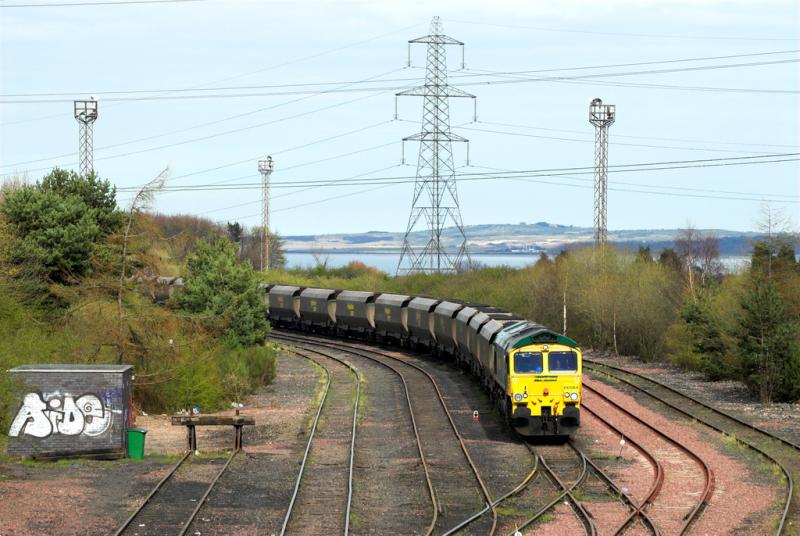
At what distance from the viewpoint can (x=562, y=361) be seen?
89.0 ft

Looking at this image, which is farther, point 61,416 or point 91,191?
point 91,191

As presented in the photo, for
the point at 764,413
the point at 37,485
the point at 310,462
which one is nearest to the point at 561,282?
the point at 764,413

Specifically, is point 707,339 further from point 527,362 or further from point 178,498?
point 178,498

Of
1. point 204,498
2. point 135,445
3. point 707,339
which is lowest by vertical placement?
point 204,498

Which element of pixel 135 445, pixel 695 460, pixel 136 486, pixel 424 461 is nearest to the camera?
pixel 136 486

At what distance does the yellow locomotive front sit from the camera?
26.6m

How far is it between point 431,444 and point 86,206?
20.2m

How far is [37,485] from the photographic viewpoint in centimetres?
2070

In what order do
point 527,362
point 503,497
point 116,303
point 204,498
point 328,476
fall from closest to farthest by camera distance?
point 204,498
point 503,497
point 328,476
point 527,362
point 116,303

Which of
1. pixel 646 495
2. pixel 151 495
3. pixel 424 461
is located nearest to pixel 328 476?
pixel 424 461

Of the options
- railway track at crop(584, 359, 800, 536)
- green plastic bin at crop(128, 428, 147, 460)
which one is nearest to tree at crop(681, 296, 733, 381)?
railway track at crop(584, 359, 800, 536)

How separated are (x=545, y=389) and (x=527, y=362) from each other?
84cm

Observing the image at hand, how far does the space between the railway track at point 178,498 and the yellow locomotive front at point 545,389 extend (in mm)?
7459

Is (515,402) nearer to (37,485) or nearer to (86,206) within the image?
(37,485)
